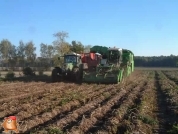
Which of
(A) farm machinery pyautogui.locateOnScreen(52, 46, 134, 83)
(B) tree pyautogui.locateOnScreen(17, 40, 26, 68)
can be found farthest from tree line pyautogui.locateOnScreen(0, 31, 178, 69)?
(A) farm machinery pyautogui.locateOnScreen(52, 46, 134, 83)

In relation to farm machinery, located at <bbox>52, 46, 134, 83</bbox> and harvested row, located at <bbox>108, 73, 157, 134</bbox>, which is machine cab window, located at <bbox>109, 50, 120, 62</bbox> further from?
harvested row, located at <bbox>108, 73, 157, 134</bbox>

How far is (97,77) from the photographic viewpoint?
75.8ft

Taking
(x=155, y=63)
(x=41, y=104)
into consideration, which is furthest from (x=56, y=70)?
(x=155, y=63)

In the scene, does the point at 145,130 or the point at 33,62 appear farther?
the point at 33,62

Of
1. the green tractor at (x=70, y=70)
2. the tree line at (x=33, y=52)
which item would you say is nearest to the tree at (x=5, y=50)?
the tree line at (x=33, y=52)

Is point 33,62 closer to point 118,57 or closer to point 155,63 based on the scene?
point 118,57

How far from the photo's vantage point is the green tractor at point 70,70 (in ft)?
78.5

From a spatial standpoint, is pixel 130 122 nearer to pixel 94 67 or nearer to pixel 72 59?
pixel 72 59

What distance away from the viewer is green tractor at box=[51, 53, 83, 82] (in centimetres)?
2392

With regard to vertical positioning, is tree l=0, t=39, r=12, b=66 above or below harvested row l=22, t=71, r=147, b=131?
above

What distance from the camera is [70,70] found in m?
23.9

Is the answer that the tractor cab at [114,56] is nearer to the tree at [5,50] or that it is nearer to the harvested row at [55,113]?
the harvested row at [55,113]

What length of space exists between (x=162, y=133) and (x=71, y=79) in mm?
17643

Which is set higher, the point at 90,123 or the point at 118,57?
the point at 118,57
